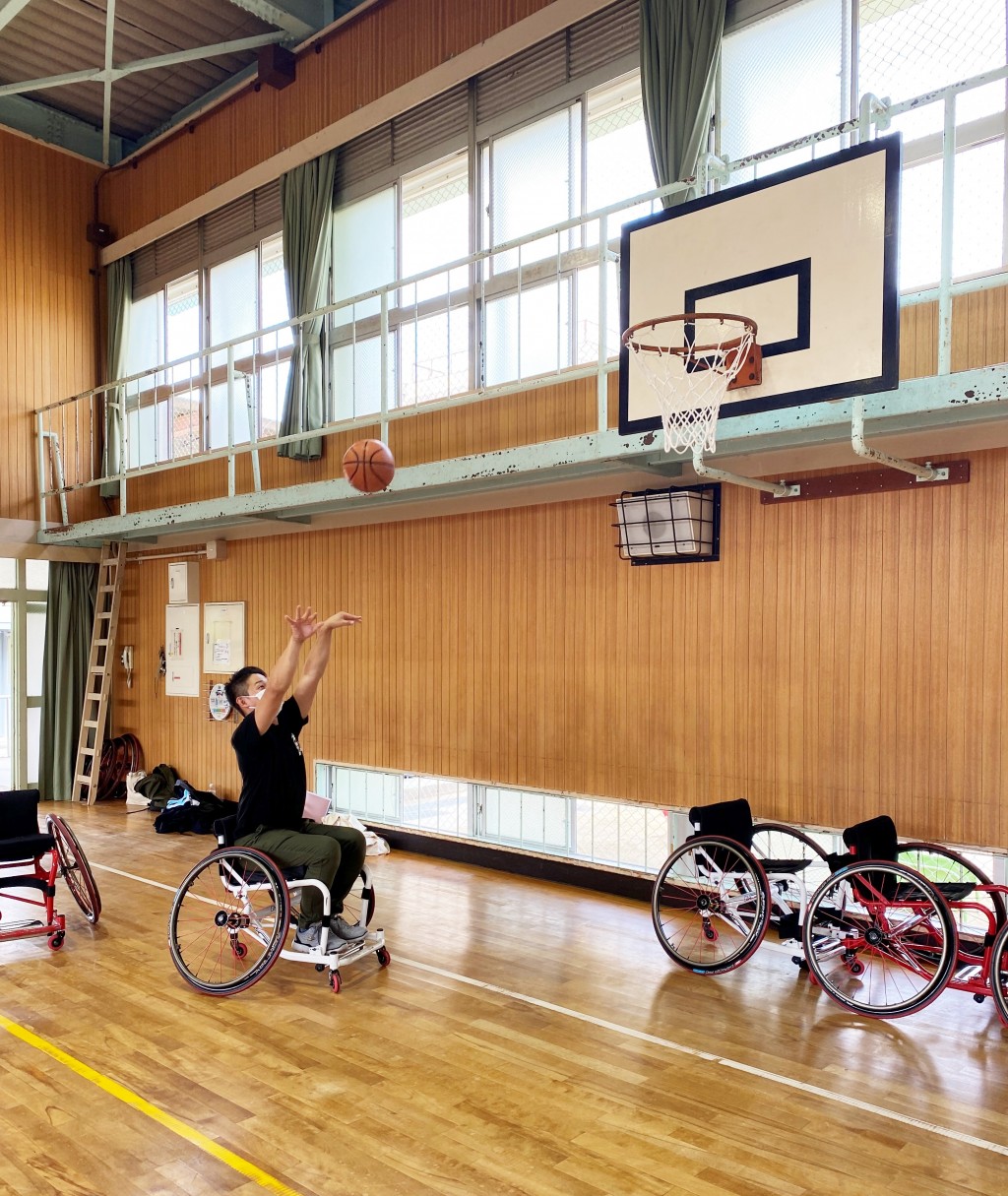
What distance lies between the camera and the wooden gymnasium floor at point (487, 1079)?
3.01 metres

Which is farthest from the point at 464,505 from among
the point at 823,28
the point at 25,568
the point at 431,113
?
the point at 25,568

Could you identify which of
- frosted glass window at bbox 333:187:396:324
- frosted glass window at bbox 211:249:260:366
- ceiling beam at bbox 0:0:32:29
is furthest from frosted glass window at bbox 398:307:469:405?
ceiling beam at bbox 0:0:32:29

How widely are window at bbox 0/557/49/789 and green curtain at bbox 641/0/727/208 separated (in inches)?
299

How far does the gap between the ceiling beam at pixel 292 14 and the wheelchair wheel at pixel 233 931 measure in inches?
290

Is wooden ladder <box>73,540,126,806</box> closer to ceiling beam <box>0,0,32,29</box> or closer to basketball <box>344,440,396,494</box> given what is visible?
ceiling beam <box>0,0,32,29</box>

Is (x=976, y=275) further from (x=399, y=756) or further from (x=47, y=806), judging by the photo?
(x=47, y=806)

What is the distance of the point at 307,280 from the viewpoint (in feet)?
27.3

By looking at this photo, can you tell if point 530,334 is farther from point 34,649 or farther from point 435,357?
point 34,649

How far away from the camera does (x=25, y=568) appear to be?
10.0 metres

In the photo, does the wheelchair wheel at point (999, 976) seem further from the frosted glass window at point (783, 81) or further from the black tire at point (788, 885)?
the frosted glass window at point (783, 81)

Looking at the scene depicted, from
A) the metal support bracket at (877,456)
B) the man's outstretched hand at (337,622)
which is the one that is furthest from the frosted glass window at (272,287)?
the metal support bracket at (877,456)

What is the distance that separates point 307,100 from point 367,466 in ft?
15.0

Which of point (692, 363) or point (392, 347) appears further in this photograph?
point (392, 347)

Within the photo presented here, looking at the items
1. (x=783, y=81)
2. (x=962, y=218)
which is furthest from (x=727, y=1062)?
(x=783, y=81)
